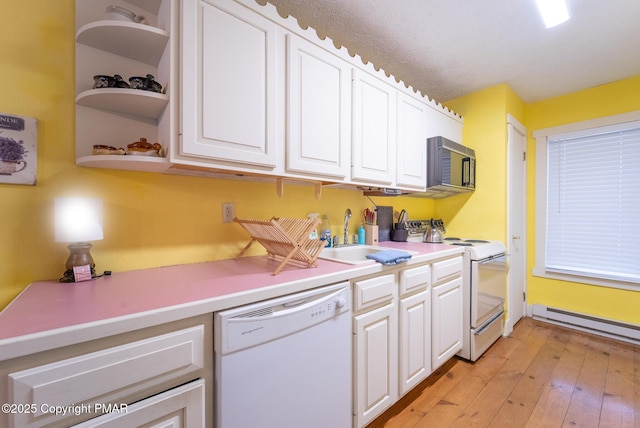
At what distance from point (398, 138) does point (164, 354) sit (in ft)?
6.34

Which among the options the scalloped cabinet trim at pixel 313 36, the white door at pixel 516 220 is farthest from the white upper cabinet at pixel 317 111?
the white door at pixel 516 220

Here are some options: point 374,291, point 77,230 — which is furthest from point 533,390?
point 77,230

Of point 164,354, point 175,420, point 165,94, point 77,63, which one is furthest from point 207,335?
point 77,63

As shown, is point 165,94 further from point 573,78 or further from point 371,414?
point 573,78

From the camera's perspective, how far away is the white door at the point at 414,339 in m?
1.59

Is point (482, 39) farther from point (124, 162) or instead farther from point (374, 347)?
point (124, 162)

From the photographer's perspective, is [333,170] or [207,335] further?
[333,170]

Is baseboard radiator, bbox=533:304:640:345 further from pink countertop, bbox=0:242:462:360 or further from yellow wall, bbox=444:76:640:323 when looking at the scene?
pink countertop, bbox=0:242:462:360

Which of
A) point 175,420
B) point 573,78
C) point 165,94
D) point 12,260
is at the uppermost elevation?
point 573,78

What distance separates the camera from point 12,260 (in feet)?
3.31

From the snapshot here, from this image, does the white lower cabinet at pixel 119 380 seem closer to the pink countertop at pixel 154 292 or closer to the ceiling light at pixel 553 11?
the pink countertop at pixel 154 292

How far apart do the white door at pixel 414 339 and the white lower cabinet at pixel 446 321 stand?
0.07 meters

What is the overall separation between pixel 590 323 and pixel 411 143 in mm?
2627

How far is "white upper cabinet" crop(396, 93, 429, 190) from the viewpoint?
206 centimetres
